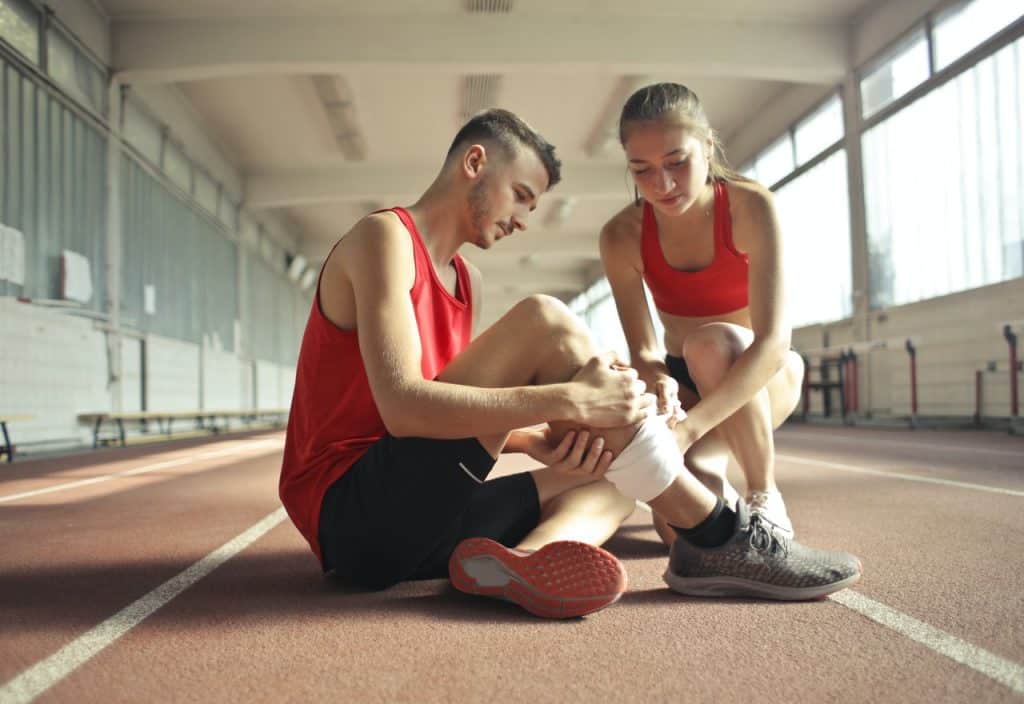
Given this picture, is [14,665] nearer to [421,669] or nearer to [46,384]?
[421,669]

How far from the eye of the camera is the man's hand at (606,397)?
1.53 metres

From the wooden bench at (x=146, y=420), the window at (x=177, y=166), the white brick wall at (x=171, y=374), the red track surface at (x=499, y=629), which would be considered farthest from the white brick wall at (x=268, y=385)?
the red track surface at (x=499, y=629)

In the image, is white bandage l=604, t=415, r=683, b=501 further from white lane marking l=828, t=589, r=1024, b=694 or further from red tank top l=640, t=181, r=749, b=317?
A: red tank top l=640, t=181, r=749, b=317

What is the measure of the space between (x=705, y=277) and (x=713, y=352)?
36 cm

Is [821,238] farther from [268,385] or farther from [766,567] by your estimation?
[268,385]

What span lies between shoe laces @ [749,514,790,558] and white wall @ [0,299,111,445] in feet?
23.0

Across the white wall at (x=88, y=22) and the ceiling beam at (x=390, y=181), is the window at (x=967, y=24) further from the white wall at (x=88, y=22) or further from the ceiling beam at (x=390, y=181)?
the white wall at (x=88, y=22)

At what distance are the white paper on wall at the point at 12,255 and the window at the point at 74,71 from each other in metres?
1.81

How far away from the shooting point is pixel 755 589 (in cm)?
171

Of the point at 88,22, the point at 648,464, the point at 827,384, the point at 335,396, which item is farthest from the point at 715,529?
the point at 827,384

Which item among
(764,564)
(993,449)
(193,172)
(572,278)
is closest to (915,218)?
(993,449)

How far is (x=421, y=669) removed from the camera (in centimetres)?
132

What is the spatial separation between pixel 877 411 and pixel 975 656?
375 inches

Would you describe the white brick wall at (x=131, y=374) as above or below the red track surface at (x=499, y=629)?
above
